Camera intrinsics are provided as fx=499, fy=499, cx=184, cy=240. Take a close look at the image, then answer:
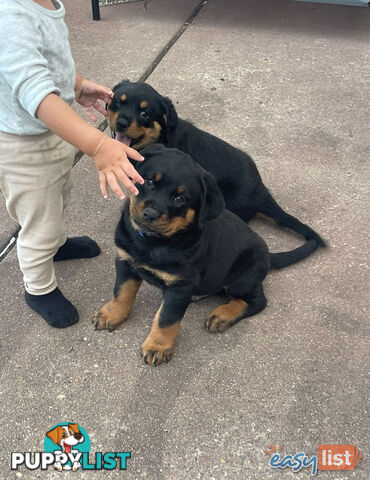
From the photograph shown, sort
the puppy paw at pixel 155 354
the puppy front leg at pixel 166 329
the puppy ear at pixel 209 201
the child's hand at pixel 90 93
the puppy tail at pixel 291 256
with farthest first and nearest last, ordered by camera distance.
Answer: the puppy tail at pixel 291 256 < the child's hand at pixel 90 93 < the puppy paw at pixel 155 354 < the puppy front leg at pixel 166 329 < the puppy ear at pixel 209 201

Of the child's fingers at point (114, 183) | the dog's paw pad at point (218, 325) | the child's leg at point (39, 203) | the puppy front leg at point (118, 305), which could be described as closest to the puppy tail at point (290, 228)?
the dog's paw pad at point (218, 325)

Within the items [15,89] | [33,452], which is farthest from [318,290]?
[15,89]

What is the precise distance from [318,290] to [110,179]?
4.75ft

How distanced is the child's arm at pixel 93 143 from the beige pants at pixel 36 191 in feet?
1.25

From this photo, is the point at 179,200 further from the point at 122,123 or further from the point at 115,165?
the point at 122,123

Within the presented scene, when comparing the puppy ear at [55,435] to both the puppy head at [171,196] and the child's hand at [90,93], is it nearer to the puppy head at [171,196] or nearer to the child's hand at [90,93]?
the puppy head at [171,196]

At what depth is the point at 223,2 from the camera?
237 inches

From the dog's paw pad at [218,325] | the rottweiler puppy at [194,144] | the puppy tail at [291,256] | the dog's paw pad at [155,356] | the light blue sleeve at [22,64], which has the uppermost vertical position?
the light blue sleeve at [22,64]

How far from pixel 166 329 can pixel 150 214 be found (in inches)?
23.9

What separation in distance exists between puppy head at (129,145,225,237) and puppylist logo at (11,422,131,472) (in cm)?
89

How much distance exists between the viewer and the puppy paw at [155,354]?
2307 mm

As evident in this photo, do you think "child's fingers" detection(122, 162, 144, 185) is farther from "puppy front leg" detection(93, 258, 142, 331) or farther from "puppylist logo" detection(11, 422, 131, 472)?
"puppylist logo" detection(11, 422, 131, 472)

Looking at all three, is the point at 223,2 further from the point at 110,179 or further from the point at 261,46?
the point at 110,179

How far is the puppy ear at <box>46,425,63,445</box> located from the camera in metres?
2.03
